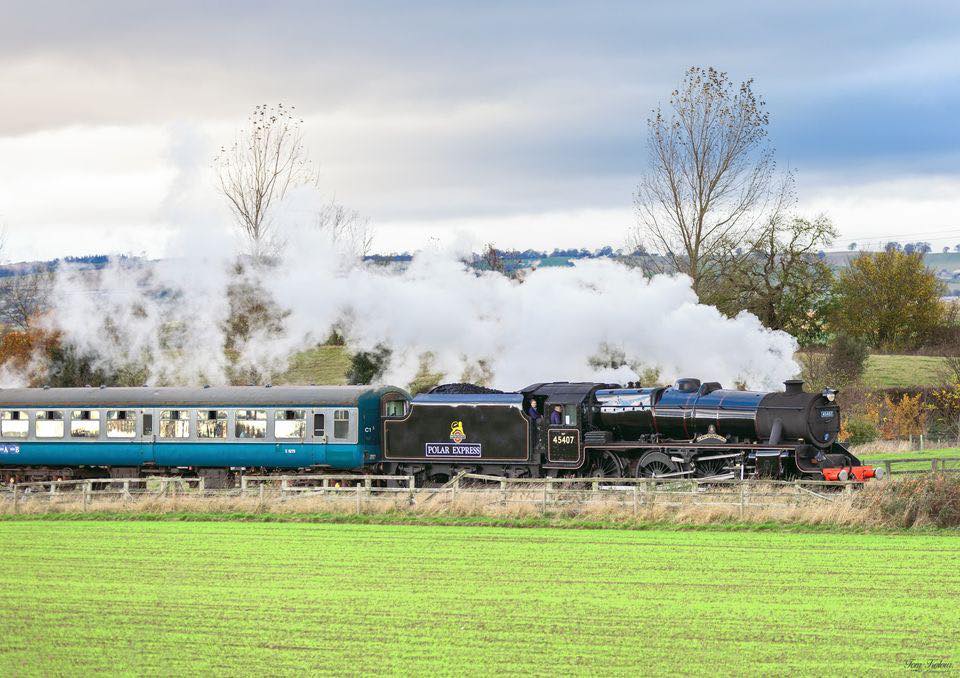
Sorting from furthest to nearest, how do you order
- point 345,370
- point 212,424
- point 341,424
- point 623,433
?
point 345,370, point 212,424, point 341,424, point 623,433

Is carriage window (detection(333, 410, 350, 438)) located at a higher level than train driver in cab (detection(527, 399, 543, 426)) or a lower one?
lower

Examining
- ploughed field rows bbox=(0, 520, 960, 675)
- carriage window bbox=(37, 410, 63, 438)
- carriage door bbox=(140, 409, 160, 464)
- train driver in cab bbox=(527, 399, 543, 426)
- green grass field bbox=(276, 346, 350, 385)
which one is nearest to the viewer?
ploughed field rows bbox=(0, 520, 960, 675)

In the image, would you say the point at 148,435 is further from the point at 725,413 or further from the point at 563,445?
the point at 725,413

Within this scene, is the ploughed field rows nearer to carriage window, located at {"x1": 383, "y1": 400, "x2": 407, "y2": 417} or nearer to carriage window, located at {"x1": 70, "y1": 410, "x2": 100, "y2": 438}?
carriage window, located at {"x1": 383, "y1": 400, "x2": 407, "y2": 417}

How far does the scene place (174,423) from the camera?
114 feet

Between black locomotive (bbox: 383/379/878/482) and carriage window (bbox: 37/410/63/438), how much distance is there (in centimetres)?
1078

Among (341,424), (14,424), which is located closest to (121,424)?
(14,424)

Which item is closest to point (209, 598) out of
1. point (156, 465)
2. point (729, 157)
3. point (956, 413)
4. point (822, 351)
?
point (156, 465)

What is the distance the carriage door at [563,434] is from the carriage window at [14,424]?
1734 centimetres

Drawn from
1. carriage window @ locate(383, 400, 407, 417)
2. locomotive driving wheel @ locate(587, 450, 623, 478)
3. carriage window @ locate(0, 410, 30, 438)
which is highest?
carriage window @ locate(383, 400, 407, 417)

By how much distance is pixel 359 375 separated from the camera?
5197cm

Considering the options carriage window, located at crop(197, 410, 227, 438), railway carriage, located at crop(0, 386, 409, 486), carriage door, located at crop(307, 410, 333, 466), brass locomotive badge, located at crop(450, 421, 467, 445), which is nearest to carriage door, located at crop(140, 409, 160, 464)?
railway carriage, located at crop(0, 386, 409, 486)

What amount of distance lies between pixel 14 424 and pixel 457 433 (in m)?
15.2

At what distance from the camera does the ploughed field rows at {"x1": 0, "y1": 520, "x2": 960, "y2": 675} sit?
13.2 meters
